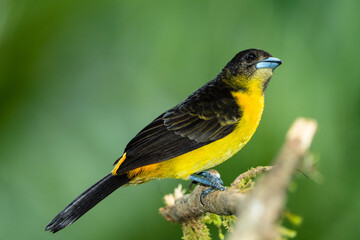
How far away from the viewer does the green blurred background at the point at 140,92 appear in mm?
4105

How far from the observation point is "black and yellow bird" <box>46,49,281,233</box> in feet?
9.96

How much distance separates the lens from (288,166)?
1176 millimetres

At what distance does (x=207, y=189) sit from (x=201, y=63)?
2.04 m

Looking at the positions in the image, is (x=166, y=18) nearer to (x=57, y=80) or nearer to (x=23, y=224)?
(x=57, y=80)

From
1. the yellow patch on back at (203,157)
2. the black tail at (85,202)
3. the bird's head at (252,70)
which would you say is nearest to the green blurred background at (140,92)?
the bird's head at (252,70)

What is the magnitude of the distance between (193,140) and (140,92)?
5.37 ft

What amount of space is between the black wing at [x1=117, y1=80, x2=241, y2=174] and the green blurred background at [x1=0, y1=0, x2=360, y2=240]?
37.0 inches

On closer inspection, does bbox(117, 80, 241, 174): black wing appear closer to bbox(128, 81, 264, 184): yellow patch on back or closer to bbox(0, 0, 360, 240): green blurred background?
bbox(128, 81, 264, 184): yellow patch on back

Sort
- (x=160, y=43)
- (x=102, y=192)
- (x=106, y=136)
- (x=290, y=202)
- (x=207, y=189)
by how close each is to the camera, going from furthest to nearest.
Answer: (x=160, y=43)
(x=106, y=136)
(x=290, y=202)
(x=102, y=192)
(x=207, y=189)

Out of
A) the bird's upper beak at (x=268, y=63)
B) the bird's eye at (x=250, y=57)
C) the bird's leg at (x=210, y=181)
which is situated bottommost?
the bird's leg at (x=210, y=181)

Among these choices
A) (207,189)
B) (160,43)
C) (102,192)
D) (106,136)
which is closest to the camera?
(207,189)

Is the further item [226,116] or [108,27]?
[108,27]

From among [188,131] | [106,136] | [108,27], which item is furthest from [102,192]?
[108,27]

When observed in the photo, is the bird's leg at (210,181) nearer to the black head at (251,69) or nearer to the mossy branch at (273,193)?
the black head at (251,69)
